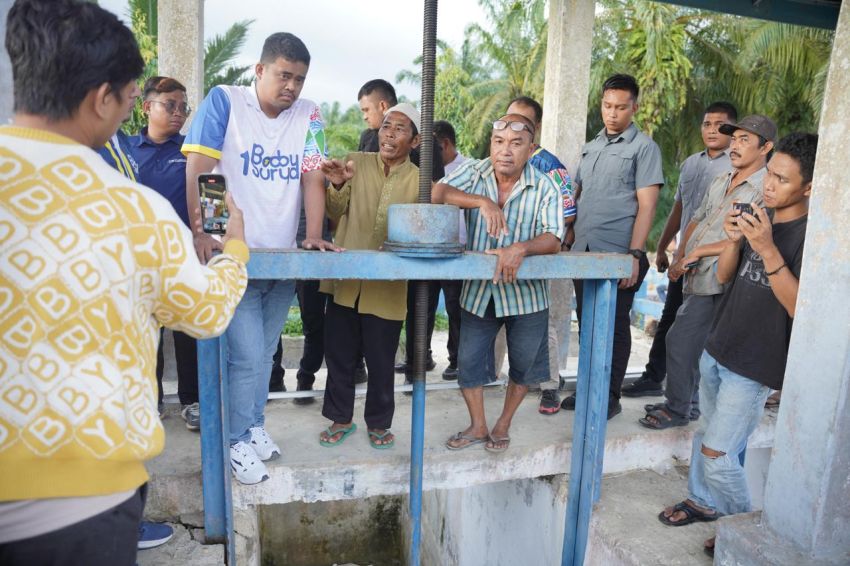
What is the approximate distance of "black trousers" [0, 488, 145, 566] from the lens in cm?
108

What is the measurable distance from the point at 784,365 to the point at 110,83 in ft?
7.99

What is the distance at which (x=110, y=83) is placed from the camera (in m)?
1.14

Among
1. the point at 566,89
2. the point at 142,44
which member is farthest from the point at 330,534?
the point at 142,44

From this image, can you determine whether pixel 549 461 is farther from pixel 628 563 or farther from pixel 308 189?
pixel 308 189

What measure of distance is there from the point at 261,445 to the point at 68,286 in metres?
1.84

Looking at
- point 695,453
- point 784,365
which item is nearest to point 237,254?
point 784,365

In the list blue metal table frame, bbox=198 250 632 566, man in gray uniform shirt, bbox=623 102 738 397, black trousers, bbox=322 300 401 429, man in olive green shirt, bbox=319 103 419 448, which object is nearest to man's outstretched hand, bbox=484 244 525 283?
blue metal table frame, bbox=198 250 632 566

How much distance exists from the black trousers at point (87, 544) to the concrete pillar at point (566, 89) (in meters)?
3.54

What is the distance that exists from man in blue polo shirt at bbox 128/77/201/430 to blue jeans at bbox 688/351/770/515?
240 centimetres

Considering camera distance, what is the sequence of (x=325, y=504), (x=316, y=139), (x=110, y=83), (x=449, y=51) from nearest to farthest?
(x=110, y=83)
(x=316, y=139)
(x=325, y=504)
(x=449, y=51)

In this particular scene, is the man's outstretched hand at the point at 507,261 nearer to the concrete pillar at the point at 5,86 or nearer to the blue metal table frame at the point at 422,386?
the blue metal table frame at the point at 422,386

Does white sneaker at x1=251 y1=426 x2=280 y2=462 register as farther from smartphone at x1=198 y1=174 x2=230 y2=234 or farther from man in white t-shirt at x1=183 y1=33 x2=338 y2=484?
smartphone at x1=198 y1=174 x2=230 y2=234

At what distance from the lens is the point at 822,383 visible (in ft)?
6.77

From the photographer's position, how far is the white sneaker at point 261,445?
2756 mm
